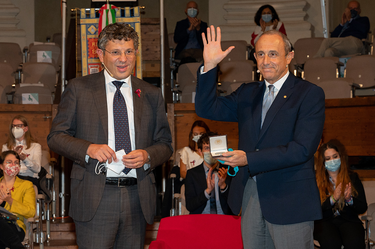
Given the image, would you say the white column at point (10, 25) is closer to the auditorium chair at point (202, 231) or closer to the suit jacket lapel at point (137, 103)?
the suit jacket lapel at point (137, 103)

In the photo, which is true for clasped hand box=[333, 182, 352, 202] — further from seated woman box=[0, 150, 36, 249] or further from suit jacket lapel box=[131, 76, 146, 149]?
seated woman box=[0, 150, 36, 249]

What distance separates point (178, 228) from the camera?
8.02 feet

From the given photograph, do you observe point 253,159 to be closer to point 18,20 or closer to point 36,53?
point 36,53

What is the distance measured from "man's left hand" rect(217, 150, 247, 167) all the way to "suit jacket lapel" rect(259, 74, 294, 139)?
170 millimetres

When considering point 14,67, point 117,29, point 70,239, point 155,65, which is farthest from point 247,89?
point 14,67

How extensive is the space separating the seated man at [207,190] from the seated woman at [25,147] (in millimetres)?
1840

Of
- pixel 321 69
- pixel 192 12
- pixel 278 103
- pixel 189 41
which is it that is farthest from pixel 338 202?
pixel 192 12

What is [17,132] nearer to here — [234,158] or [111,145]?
[111,145]

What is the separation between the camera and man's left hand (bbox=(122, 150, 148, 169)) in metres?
2.10

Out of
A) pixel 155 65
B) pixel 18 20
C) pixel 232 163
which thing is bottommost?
pixel 232 163

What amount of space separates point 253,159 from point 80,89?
0.96m

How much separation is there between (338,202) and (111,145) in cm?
268

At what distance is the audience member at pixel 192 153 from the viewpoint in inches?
203

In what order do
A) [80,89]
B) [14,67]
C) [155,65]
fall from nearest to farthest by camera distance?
1. [80,89]
2. [155,65]
3. [14,67]
